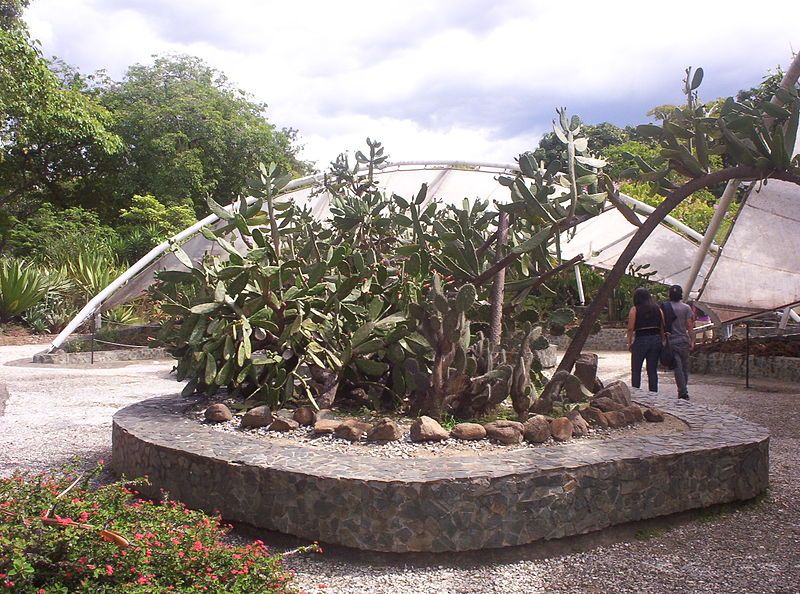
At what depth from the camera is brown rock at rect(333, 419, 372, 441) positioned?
4191 mm

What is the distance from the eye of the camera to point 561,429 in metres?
4.14

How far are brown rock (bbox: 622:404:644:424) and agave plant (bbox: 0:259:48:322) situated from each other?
50.5 feet

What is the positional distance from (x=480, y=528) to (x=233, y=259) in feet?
8.60

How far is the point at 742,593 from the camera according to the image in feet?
10.1

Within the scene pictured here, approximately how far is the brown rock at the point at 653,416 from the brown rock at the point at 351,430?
1.75 meters

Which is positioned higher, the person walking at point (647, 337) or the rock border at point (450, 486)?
the person walking at point (647, 337)

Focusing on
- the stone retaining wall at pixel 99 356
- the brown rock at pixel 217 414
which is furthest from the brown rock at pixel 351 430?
the stone retaining wall at pixel 99 356

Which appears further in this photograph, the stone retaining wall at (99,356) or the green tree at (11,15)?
the green tree at (11,15)

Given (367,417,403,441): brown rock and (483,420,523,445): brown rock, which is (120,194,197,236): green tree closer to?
(367,417,403,441): brown rock

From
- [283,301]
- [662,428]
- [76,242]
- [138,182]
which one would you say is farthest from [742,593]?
[138,182]

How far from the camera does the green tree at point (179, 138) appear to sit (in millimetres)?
26172

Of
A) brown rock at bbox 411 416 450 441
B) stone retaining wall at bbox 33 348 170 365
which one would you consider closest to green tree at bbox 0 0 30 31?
stone retaining wall at bbox 33 348 170 365

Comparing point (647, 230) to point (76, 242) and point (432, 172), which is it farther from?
point (76, 242)

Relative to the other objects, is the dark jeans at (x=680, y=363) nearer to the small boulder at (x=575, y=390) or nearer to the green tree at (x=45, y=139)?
the small boulder at (x=575, y=390)
